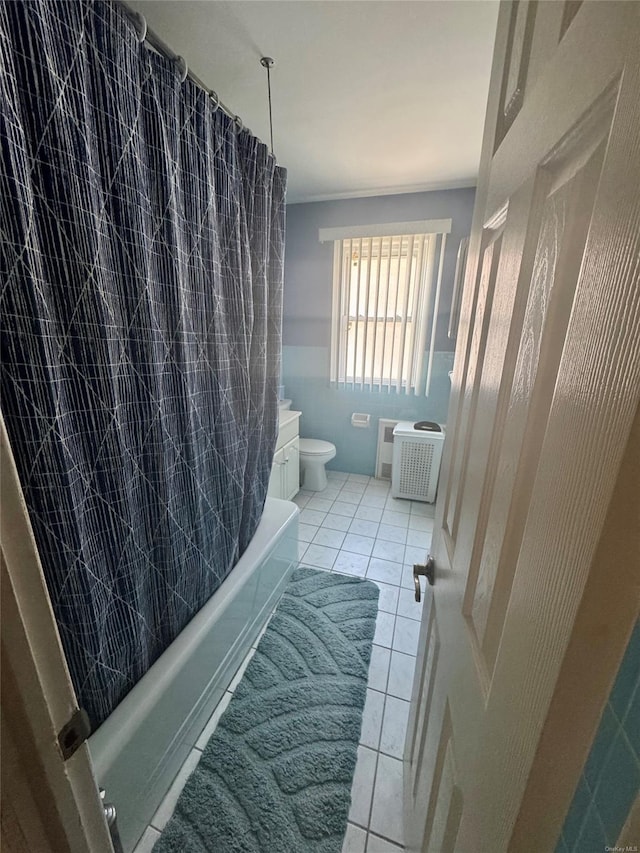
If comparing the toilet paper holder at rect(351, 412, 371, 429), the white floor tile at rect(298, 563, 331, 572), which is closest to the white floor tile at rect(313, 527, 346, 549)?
the white floor tile at rect(298, 563, 331, 572)

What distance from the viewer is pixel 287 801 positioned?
111 centimetres

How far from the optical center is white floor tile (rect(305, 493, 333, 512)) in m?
2.86

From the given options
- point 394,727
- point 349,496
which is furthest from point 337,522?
point 394,727

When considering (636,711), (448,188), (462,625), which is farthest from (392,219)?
(636,711)

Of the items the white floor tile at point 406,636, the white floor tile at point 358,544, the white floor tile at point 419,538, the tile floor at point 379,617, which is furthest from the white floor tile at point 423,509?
the white floor tile at point 406,636

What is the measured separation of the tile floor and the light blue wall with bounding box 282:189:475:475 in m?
0.51

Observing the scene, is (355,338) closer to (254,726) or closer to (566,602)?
(254,726)

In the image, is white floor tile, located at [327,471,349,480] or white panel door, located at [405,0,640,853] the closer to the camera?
white panel door, located at [405,0,640,853]

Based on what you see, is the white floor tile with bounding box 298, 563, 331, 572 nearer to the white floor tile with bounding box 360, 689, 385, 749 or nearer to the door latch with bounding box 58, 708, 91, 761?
the white floor tile with bounding box 360, 689, 385, 749

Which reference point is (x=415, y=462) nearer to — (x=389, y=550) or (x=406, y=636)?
(x=389, y=550)

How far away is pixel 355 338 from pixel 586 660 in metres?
2.94

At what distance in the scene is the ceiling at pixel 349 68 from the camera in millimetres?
1140

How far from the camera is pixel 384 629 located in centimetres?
176

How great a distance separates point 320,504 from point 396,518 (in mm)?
632
